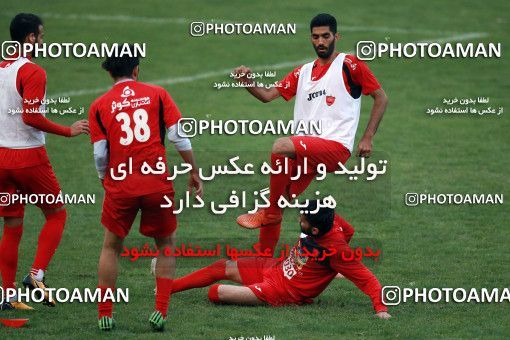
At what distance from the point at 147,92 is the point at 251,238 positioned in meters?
4.89

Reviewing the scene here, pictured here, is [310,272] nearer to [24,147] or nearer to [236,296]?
[236,296]

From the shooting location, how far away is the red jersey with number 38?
34.0 ft

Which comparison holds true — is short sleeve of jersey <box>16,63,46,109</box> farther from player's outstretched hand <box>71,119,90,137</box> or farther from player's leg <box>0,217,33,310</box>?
player's leg <box>0,217,33,310</box>

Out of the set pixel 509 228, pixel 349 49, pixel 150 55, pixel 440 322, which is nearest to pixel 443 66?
pixel 349 49

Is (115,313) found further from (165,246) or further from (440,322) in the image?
(440,322)

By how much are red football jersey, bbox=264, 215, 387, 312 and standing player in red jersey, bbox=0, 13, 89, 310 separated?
2362 millimetres

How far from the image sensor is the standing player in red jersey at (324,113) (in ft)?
39.6

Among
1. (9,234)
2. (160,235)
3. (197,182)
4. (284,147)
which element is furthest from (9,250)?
(284,147)

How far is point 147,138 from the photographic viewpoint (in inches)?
412

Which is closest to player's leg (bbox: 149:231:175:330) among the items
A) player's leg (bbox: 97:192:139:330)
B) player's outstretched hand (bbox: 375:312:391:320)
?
player's leg (bbox: 97:192:139:330)

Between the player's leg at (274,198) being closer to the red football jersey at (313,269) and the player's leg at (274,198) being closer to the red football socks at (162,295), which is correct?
the red football jersey at (313,269)

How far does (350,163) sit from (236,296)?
25.1 ft

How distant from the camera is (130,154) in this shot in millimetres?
10438

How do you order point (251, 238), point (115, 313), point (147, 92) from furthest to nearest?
1. point (251, 238)
2. point (115, 313)
3. point (147, 92)
